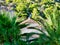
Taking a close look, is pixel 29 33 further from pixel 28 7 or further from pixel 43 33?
pixel 28 7

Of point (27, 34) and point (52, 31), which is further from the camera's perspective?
point (27, 34)

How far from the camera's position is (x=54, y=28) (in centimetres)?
895

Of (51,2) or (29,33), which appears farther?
(51,2)

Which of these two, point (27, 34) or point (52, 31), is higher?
point (52, 31)

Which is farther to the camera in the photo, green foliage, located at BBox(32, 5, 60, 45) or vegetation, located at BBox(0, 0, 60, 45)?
vegetation, located at BBox(0, 0, 60, 45)

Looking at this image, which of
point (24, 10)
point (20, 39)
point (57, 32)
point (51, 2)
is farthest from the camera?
point (51, 2)

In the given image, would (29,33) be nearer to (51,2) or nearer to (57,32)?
(57,32)

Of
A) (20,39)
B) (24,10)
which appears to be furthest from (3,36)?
(24,10)

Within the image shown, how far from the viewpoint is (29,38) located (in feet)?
30.9

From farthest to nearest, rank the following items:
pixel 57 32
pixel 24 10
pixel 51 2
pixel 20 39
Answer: pixel 51 2, pixel 24 10, pixel 20 39, pixel 57 32

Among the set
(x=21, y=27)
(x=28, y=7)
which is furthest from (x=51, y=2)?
(x=21, y=27)

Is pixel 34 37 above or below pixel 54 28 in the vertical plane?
below

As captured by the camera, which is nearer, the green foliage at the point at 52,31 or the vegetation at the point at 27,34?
the green foliage at the point at 52,31

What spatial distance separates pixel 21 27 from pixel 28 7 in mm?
8873
